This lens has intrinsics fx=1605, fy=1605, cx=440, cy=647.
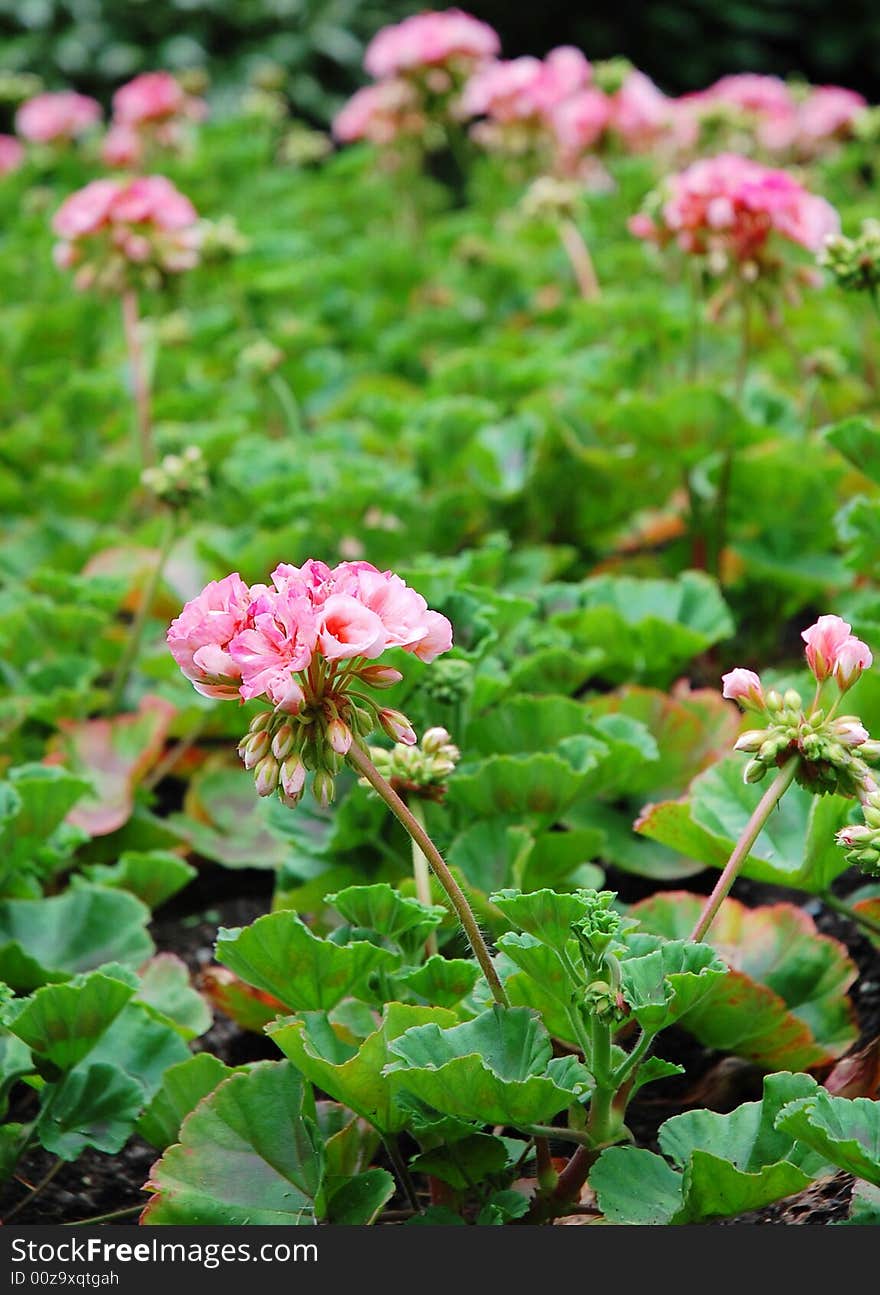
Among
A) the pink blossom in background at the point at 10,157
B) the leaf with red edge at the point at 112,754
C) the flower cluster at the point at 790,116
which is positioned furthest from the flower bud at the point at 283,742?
the pink blossom in background at the point at 10,157

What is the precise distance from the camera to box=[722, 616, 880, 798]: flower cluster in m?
1.24

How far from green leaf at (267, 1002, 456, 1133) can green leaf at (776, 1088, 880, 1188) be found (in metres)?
0.29

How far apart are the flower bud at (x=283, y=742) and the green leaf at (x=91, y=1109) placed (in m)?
0.51

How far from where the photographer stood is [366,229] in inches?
185

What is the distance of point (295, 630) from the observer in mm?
1162

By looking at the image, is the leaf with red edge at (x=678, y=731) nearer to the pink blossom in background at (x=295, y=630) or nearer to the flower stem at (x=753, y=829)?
the flower stem at (x=753, y=829)

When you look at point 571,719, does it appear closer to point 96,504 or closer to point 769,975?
point 769,975

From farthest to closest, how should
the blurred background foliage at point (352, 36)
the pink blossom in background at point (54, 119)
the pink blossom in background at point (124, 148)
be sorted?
1. the blurred background foliage at point (352, 36)
2. the pink blossom in background at point (54, 119)
3. the pink blossom in background at point (124, 148)

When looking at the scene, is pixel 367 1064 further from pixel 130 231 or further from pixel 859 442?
pixel 130 231

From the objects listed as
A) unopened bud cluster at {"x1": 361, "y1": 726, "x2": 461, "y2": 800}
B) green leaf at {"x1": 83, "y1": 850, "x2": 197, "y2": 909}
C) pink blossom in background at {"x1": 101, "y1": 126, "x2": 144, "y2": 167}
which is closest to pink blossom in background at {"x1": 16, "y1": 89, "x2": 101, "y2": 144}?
pink blossom in background at {"x1": 101, "y1": 126, "x2": 144, "y2": 167}

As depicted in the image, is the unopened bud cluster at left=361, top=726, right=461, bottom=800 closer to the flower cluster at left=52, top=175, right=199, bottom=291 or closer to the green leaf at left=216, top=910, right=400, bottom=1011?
the green leaf at left=216, top=910, right=400, bottom=1011

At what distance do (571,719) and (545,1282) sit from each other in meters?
0.70

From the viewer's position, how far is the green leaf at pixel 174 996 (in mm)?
1679

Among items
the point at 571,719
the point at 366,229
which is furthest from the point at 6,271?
the point at 571,719
